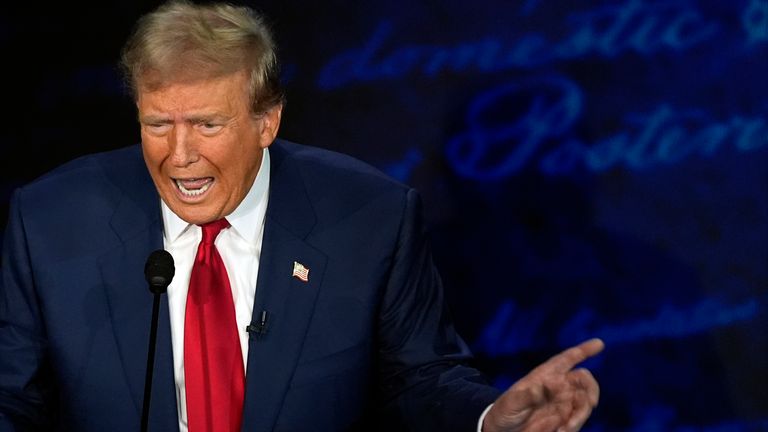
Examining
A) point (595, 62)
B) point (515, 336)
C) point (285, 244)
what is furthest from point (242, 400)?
point (595, 62)

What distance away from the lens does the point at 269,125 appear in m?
3.05

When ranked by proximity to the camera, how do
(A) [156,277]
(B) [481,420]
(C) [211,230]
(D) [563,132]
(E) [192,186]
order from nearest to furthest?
1. (A) [156,277]
2. (B) [481,420]
3. (E) [192,186]
4. (C) [211,230]
5. (D) [563,132]

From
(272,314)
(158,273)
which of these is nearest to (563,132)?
(272,314)

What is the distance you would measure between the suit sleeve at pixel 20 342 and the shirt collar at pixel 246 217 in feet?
1.07

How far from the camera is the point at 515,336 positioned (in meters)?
4.04

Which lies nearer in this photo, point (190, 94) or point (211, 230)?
point (190, 94)

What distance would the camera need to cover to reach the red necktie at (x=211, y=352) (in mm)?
2918

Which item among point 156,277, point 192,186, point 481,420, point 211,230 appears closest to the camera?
point 156,277

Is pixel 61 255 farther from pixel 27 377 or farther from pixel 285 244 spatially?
pixel 285 244

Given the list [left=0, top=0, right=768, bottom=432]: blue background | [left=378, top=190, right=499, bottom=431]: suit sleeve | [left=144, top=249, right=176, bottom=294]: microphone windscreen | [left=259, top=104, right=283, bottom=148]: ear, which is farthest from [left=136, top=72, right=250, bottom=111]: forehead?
[left=0, top=0, right=768, bottom=432]: blue background

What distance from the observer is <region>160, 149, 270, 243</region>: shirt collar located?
3.07 meters

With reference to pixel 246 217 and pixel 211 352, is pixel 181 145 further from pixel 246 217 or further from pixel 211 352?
pixel 211 352

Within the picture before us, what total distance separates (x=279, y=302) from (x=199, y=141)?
1.33 ft

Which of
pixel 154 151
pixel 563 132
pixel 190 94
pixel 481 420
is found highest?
pixel 190 94
